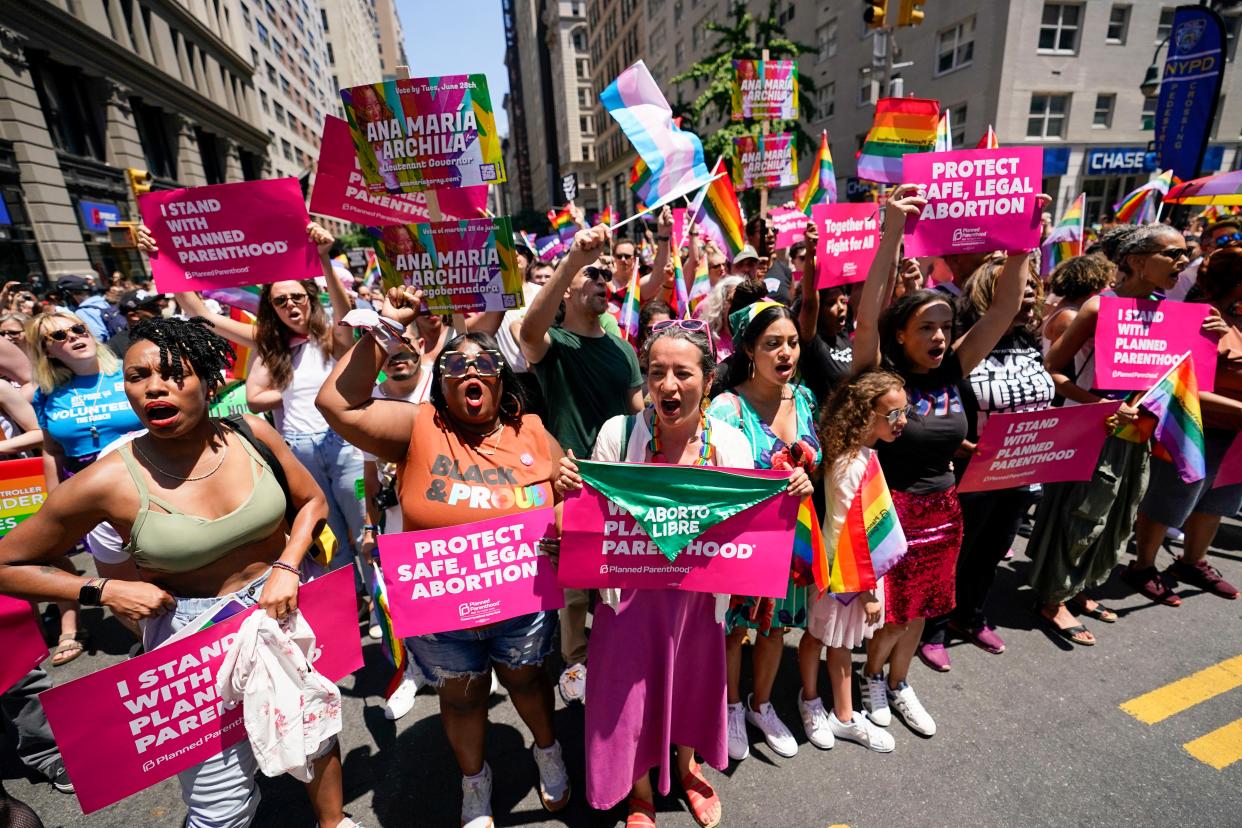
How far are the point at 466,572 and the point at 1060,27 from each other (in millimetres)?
27955

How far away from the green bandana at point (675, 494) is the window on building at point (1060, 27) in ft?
86.8

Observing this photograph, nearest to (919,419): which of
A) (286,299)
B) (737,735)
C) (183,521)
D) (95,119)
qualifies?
(737,735)

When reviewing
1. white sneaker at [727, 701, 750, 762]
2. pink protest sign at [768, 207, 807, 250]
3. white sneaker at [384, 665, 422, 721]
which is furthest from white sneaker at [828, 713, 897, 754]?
pink protest sign at [768, 207, 807, 250]

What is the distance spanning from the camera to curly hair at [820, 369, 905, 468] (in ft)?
8.22

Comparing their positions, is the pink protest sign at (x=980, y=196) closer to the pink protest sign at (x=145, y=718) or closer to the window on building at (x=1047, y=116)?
the pink protest sign at (x=145, y=718)

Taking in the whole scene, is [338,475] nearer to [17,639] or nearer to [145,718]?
[17,639]

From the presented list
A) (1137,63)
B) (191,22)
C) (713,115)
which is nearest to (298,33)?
(191,22)

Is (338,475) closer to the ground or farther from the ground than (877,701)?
farther from the ground

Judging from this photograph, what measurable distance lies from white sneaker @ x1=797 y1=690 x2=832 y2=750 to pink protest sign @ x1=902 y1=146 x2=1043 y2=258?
2.47 meters

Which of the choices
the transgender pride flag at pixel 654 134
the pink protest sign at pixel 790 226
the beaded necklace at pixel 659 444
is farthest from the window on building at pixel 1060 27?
the beaded necklace at pixel 659 444

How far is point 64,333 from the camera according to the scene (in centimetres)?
352

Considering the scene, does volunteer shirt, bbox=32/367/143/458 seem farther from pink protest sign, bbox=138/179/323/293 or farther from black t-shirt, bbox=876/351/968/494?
black t-shirt, bbox=876/351/968/494

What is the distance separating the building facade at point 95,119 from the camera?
14648 mm

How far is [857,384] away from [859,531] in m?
0.66
